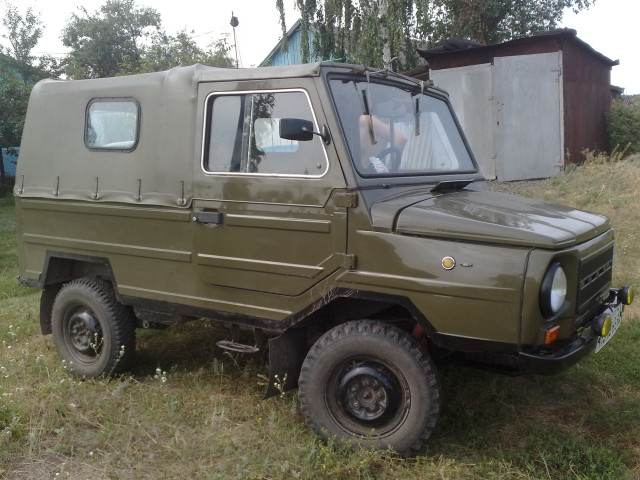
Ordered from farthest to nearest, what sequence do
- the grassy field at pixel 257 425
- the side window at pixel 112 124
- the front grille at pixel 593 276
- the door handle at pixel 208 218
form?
the side window at pixel 112 124
the door handle at pixel 208 218
the grassy field at pixel 257 425
the front grille at pixel 593 276

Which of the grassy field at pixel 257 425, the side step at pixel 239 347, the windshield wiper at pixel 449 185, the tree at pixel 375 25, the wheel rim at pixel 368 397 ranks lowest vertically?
the grassy field at pixel 257 425

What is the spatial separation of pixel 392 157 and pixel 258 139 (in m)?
0.86

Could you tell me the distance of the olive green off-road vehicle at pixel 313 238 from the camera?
10.4ft

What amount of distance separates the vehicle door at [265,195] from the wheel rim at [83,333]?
125 cm

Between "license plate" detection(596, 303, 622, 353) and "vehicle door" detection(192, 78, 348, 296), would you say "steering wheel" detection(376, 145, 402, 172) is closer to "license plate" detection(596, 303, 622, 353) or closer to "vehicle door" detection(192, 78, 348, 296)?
"vehicle door" detection(192, 78, 348, 296)

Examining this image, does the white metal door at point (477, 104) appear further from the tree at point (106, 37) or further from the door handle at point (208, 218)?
the tree at point (106, 37)

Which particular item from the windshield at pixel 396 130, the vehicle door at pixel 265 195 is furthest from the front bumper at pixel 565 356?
the windshield at pixel 396 130

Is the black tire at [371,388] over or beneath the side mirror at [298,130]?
beneath

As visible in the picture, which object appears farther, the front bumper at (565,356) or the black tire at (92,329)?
the black tire at (92,329)

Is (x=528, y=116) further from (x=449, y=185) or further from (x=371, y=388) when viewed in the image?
(x=371, y=388)

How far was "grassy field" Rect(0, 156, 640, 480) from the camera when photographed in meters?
3.37

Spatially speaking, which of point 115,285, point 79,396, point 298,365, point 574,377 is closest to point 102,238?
point 115,285

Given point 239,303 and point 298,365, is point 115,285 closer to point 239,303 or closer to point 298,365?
point 239,303

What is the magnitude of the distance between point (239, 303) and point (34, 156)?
233 centimetres
